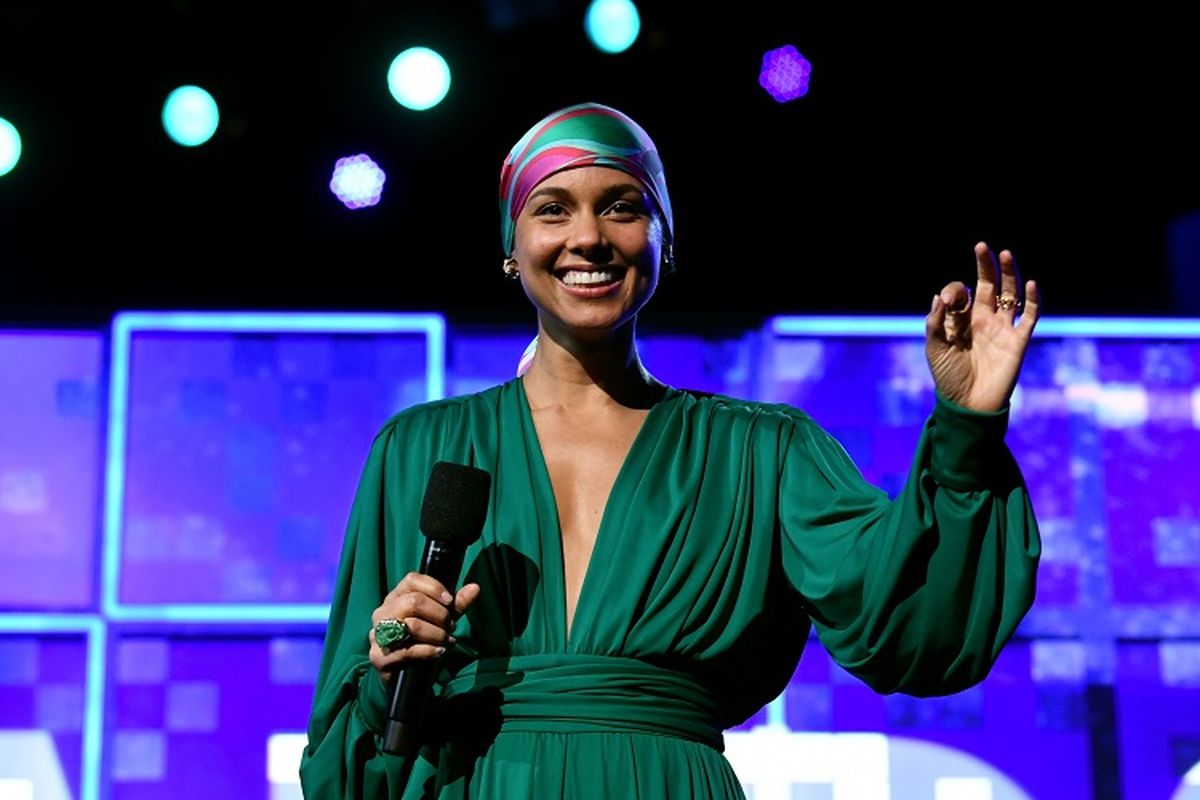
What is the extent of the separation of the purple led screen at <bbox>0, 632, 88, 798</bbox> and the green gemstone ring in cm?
250

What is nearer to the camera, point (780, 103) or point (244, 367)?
point (244, 367)

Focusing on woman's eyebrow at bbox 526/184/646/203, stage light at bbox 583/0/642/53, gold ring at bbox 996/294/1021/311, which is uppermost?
stage light at bbox 583/0/642/53

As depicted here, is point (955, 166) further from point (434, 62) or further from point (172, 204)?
point (172, 204)

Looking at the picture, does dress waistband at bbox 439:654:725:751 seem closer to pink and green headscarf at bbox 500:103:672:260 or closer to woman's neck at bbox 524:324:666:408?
woman's neck at bbox 524:324:666:408

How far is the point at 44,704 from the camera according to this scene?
4176 mm

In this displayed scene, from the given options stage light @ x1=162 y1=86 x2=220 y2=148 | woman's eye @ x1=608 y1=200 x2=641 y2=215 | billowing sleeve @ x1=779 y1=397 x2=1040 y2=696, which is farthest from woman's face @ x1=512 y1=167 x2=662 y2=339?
stage light @ x1=162 y1=86 x2=220 y2=148

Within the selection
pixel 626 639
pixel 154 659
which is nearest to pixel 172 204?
pixel 154 659

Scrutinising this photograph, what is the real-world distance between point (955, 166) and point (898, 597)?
9.50 feet

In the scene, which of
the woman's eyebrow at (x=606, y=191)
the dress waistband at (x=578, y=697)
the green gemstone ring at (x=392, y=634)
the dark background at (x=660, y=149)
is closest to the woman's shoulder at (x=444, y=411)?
the woman's eyebrow at (x=606, y=191)

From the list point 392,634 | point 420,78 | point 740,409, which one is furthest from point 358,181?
point 392,634

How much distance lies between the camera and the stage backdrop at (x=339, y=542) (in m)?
4.16

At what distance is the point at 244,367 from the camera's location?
4.36m

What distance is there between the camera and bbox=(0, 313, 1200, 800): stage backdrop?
416 cm

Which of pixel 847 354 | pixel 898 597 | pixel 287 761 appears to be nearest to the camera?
pixel 898 597
